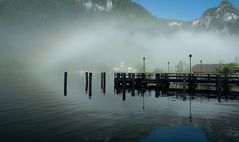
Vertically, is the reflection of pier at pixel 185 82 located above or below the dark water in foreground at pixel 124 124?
above

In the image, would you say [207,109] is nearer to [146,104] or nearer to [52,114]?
[146,104]

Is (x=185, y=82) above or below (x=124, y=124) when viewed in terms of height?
above

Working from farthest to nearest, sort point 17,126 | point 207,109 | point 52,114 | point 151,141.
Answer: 1. point 207,109
2. point 52,114
3. point 17,126
4. point 151,141

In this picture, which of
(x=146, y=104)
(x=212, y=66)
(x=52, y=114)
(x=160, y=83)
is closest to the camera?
(x=52, y=114)

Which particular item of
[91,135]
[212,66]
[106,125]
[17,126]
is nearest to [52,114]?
[17,126]

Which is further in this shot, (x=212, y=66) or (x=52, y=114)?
(x=212, y=66)

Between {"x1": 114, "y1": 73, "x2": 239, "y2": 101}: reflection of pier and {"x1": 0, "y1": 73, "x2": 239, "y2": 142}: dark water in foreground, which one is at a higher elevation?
{"x1": 114, "y1": 73, "x2": 239, "y2": 101}: reflection of pier

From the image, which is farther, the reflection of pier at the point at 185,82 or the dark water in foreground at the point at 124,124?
the reflection of pier at the point at 185,82

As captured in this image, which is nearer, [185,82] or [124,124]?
[124,124]

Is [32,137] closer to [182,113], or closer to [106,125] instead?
[106,125]

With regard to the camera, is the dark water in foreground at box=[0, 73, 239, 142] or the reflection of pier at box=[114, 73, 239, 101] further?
the reflection of pier at box=[114, 73, 239, 101]

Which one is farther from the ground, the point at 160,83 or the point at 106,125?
the point at 160,83

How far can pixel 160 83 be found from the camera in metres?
56.7

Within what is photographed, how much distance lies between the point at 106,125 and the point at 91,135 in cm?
410
